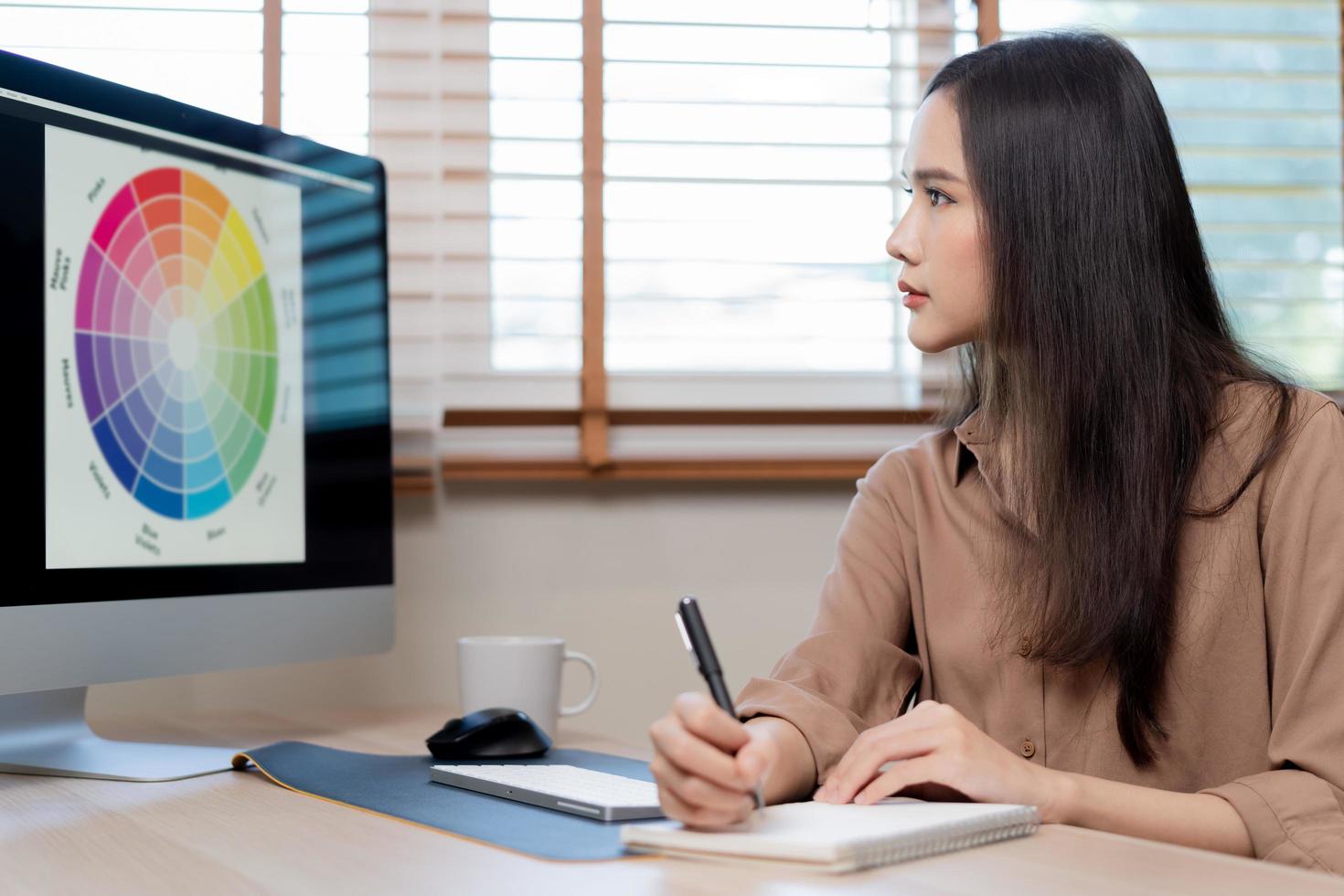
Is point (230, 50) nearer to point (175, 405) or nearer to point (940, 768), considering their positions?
point (175, 405)

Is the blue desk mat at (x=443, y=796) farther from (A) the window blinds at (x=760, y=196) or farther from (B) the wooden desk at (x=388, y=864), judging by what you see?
(A) the window blinds at (x=760, y=196)

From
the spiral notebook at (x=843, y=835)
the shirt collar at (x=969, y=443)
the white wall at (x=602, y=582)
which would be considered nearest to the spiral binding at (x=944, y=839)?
the spiral notebook at (x=843, y=835)

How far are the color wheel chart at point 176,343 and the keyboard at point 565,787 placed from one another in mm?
386

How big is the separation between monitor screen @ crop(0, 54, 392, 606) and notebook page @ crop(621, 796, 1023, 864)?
1.89 feet

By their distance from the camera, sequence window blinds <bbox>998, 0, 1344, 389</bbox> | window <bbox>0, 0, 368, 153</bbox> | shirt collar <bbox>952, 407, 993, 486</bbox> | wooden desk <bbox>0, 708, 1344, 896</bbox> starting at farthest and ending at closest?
window blinds <bbox>998, 0, 1344, 389</bbox> < window <bbox>0, 0, 368, 153</bbox> < shirt collar <bbox>952, 407, 993, 486</bbox> < wooden desk <bbox>0, 708, 1344, 896</bbox>

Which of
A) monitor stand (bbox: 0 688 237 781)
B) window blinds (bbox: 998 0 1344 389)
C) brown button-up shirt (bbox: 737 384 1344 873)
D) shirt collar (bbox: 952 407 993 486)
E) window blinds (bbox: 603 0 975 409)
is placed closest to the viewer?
brown button-up shirt (bbox: 737 384 1344 873)

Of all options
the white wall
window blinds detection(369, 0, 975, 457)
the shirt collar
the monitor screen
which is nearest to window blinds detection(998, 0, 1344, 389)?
window blinds detection(369, 0, 975, 457)

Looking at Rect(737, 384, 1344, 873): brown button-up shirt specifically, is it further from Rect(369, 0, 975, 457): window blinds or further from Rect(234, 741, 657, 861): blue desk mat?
Rect(369, 0, 975, 457): window blinds

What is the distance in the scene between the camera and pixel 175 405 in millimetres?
1077

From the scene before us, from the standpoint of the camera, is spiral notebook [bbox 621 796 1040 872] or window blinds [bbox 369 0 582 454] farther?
window blinds [bbox 369 0 582 454]

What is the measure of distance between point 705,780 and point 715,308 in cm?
102

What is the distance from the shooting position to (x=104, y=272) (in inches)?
40.1

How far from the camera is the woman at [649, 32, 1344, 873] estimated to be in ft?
2.99

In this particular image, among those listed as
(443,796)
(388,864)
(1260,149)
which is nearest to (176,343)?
(443,796)
